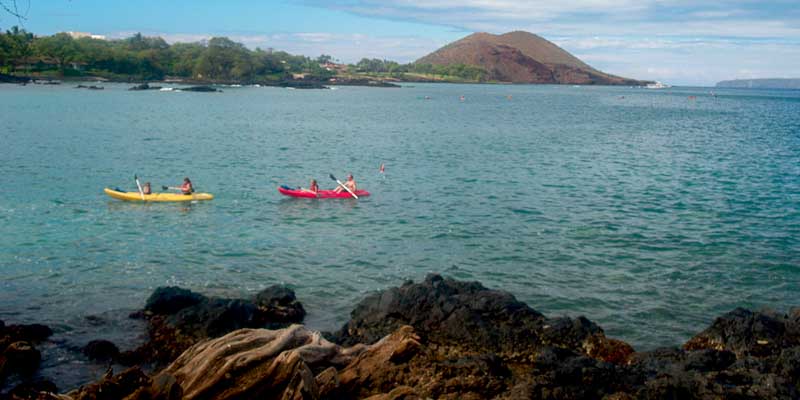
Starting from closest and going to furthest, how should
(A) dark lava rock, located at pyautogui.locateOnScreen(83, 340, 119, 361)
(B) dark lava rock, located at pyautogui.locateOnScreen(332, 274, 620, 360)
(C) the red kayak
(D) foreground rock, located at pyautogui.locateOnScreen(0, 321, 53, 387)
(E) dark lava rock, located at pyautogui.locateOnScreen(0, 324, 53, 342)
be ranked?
(D) foreground rock, located at pyautogui.locateOnScreen(0, 321, 53, 387)
(B) dark lava rock, located at pyautogui.locateOnScreen(332, 274, 620, 360)
(A) dark lava rock, located at pyautogui.locateOnScreen(83, 340, 119, 361)
(E) dark lava rock, located at pyautogui.locateOnScreen(0, 324, 53, 342)
(C) the red kayak

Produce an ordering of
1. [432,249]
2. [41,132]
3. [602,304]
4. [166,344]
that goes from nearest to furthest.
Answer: [166,344]
[602,304]
[432,249]
[41,132]

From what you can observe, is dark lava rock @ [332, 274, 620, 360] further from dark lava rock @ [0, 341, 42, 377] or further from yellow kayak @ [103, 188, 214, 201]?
yellow kayak @ [103, 188, 214, 201]

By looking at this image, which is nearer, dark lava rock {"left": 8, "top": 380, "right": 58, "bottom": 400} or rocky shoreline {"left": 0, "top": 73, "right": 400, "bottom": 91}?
dark lava rock {"left": 8, "top": 380, "right": 58, "bottom": 400}

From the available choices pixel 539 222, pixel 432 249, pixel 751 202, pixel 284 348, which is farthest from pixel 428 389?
pixel 751 202

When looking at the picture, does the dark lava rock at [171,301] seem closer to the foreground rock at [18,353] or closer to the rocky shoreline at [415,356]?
the rocky shoreline at [415,356]

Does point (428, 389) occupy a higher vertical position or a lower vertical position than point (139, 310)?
higher

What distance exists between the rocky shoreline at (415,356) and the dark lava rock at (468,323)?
0.07 feet

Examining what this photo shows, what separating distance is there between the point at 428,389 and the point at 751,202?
83.4 feet

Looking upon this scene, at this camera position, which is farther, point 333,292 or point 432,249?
point 432,249

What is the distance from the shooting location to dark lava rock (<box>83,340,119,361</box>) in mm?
11344

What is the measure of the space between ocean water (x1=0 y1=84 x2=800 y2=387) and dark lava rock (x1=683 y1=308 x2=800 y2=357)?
4.69 ft

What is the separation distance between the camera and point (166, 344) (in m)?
11.9

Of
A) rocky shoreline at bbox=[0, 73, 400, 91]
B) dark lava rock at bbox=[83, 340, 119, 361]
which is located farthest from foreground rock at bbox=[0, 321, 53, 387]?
rocky shoreline at bbox=[0, 73, 400, 91]

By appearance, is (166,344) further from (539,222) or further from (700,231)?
(700,231)
